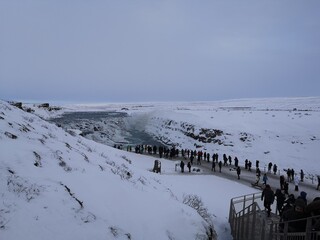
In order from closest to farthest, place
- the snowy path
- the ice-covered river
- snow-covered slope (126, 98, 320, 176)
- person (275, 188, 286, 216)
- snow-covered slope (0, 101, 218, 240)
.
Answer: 1. snow-covered slope (0, 101, 218, 240)
2. person (275, 188, 286, 216)
3. the snowy path
4. snow-covered slope (126, 98, 320, 176)
5. the ice-covered river

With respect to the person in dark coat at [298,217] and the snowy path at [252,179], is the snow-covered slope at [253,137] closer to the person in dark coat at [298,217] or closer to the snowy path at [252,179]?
the snowy path at [252,179]

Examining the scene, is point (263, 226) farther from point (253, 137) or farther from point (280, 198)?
point (253, 137)

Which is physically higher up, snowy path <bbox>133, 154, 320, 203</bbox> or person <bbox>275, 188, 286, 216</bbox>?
person <bbox>275, 188, 286, 216</bbox>

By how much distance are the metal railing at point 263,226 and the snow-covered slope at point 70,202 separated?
164 cm

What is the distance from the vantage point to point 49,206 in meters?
6.27

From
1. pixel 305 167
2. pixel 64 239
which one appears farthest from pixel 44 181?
pixel 305 167

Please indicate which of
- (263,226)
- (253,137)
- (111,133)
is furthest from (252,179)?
(111,133)

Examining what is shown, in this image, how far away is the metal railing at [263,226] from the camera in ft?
19.1

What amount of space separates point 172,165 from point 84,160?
67.4ft

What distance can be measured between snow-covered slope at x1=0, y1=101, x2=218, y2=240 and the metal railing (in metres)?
1.64

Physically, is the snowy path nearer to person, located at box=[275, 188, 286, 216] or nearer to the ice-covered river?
person, located at box=[275, 188, 286, 216]

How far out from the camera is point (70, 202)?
6660mm

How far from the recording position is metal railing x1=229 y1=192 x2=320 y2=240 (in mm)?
5809

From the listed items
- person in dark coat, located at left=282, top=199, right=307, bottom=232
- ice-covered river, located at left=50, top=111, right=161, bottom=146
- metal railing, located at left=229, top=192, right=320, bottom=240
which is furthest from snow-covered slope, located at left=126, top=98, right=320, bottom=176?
person in dark coat, located at left=282, top=199, right=307, bottom=232
